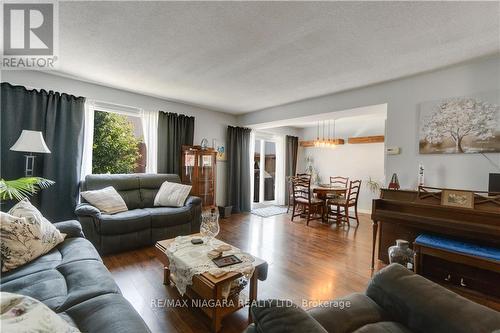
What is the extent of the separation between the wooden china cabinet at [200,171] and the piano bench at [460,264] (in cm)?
338

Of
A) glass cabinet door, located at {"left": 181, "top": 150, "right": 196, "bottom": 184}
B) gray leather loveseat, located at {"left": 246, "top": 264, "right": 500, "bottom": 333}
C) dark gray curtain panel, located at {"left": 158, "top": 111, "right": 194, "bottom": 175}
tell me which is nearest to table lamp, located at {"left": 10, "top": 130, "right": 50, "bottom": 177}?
dark gray curtain panel, located at {"left": 158, "top": 111, "right": 194, "bottom": 175}

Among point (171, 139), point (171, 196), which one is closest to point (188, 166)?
point (171, 139)

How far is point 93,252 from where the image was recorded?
73.0 inches

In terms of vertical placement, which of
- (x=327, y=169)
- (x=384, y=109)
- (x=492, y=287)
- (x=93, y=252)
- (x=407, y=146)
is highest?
(x=384, y=109)

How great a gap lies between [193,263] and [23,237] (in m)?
1.22

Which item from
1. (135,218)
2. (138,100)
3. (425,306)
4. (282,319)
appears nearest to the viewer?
(282,319)

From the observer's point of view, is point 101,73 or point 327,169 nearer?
point 101,73

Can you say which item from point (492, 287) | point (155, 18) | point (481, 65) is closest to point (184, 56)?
point (155, 18)

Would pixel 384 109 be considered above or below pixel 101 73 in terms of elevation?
below

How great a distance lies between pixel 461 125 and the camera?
2561 millimetres

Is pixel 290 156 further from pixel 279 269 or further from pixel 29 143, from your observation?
pixel 29 143

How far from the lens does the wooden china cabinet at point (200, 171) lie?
171 inches

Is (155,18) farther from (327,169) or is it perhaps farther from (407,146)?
(327,169)

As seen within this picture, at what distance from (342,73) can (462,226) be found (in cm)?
205
